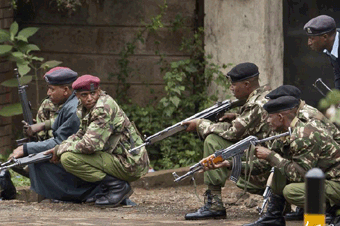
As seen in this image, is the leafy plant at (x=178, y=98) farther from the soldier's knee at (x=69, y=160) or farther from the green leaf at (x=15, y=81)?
the soldier's knee at (x=69, y=160)

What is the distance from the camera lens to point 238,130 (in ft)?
22.4

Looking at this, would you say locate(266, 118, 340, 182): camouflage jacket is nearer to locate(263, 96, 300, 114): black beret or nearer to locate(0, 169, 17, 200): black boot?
locate(263, 96, 300, 114): black beret

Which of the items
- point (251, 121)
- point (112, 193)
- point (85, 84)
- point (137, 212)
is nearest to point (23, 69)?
point (85, 84)

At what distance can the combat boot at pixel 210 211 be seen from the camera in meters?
6.91

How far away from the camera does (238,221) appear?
22.1ft

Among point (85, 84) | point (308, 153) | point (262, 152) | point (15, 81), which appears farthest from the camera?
point (15, 81)

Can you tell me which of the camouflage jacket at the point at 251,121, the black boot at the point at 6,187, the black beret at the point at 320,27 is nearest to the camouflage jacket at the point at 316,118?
the camouflage jacket at the point at 251,121

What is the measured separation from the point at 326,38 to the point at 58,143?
2648mm

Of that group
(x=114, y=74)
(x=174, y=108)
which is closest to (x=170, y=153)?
(x=174, y=108)

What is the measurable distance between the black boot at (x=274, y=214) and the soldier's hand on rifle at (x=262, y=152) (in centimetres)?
39

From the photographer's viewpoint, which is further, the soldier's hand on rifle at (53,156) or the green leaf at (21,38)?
the green leaf at (21,38)

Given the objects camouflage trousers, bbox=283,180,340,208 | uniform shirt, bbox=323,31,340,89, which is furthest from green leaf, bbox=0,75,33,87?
camouflage trousers, bbox=283,180,340,208

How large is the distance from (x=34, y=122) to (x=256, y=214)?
2592 mm

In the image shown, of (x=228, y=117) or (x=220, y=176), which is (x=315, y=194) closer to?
(x=220, y=176)
